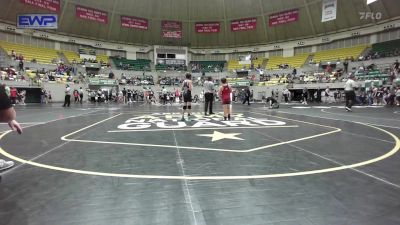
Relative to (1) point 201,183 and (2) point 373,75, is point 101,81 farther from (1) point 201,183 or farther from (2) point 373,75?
(1) point 201,183

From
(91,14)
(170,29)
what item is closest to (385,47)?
(170,29)

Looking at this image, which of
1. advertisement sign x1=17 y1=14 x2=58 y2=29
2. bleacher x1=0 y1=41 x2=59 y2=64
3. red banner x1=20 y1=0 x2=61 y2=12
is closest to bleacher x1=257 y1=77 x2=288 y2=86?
red banner x1=20 y1=0 x2=61 y2=12

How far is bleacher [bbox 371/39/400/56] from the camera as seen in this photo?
36.7 m

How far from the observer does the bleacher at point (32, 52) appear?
128 ft

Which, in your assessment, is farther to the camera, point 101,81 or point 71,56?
point 71,56

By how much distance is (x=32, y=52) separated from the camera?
4134 cm

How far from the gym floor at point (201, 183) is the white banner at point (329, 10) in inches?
1138

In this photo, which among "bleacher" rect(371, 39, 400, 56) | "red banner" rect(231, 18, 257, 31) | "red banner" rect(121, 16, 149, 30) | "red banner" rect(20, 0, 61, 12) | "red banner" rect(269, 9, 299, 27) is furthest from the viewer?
"red banner" rect(231, 18, 257, 31)

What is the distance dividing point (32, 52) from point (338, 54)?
39.2 meters

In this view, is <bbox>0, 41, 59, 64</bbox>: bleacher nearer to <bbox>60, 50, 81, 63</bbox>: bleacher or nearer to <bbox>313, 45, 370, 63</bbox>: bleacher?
<bbox>60, 50, 81, 63</bbox>: bleacher

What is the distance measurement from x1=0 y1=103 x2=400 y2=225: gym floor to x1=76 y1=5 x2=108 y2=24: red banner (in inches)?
1611

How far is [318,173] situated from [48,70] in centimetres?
4055

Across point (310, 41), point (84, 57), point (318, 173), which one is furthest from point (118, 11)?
point (318, 173)

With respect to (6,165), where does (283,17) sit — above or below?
above
